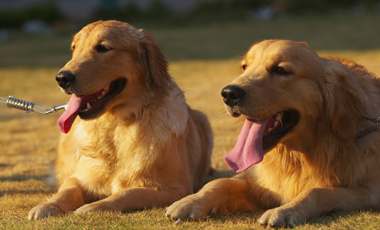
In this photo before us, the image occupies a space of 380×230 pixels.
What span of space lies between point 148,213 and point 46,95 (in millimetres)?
10420

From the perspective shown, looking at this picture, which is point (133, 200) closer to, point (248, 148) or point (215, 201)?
point (215, 201)

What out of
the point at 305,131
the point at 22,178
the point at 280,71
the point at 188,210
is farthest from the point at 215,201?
the point at 22,178

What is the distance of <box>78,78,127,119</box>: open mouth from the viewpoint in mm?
4395

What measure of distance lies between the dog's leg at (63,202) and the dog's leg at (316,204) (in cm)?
171

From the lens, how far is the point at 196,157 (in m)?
5.34

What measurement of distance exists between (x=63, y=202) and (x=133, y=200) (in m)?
0.61

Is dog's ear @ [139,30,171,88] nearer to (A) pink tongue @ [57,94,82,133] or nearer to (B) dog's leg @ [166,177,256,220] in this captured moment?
(A) pink tongue @ [57,94,82,133]

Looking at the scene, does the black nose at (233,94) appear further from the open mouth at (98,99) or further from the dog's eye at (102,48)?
the dog's eye at (102,48)

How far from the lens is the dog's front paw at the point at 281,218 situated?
140 inches

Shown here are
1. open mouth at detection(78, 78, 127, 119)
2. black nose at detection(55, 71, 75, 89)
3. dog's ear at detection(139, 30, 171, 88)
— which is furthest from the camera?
dog's ear at detection(139, 30, 171, 88)

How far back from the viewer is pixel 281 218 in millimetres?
3555

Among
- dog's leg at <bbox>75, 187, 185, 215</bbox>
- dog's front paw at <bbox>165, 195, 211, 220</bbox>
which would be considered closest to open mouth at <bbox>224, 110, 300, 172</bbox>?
dog's front paw at <bbox>165, 195, 211, 220</bbox>

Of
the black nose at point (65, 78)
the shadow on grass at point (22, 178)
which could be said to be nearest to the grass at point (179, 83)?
the shadow on grass at point (22, 178)

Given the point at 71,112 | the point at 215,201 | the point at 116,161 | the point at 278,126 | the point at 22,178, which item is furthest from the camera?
the point at 22,178
